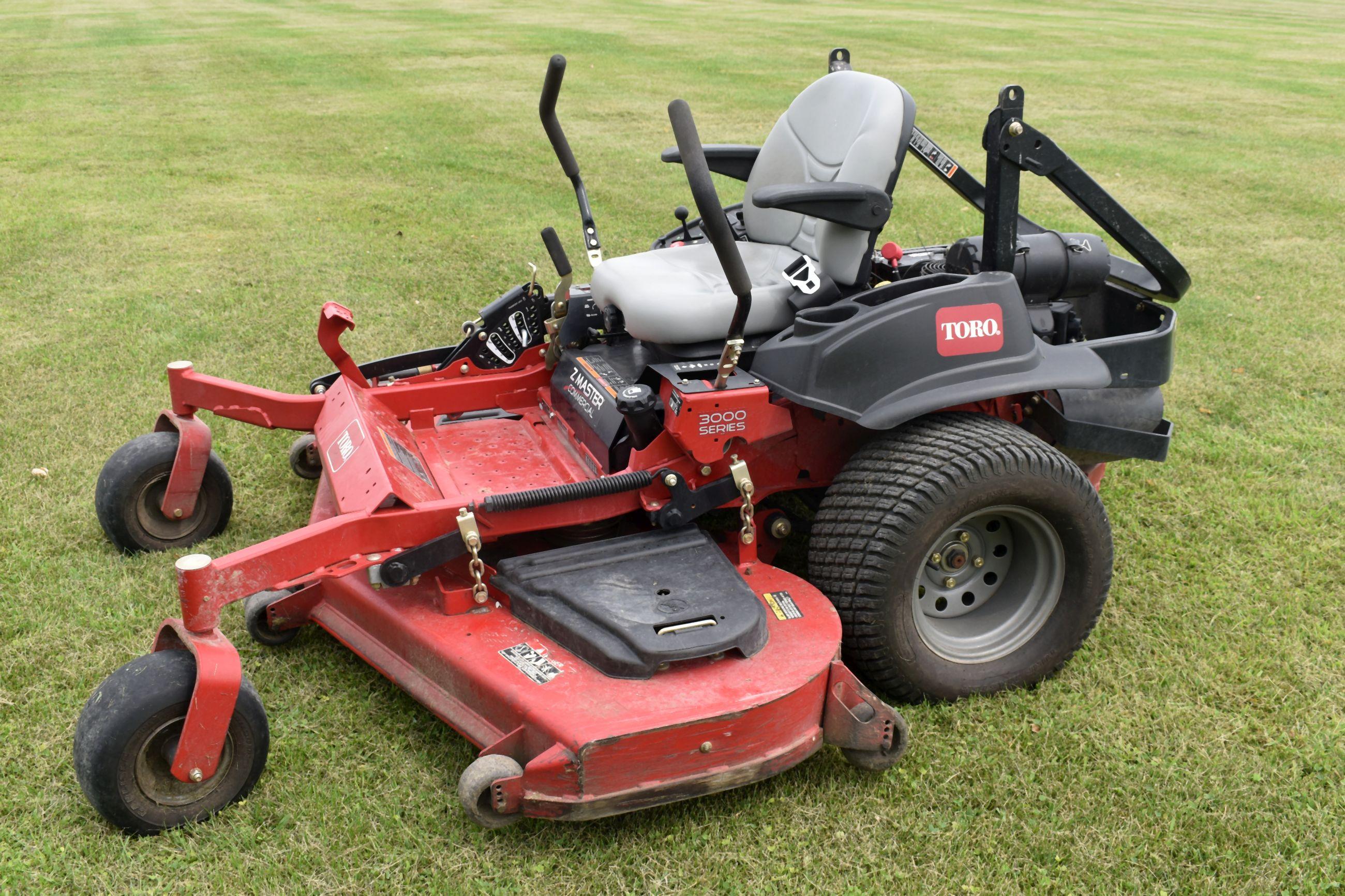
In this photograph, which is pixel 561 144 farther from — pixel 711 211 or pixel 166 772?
pixel 166 772

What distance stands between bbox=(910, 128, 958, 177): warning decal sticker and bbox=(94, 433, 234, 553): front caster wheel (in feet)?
8.78

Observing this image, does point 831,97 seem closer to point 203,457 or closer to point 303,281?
point 203,457

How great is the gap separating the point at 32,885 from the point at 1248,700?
127 inches

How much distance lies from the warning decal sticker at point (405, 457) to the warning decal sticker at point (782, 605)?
41.9 inches

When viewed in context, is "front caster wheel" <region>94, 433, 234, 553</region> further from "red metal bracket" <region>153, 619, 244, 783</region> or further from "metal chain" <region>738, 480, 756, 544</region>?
"metal chain" <region>738, 480, 756, 544</region>

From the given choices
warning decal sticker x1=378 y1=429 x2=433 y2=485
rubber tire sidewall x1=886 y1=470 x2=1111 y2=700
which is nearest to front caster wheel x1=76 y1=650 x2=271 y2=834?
warning decal sticker x1=378 y1=429 x2=433 y2=485

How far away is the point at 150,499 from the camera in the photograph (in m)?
3.97

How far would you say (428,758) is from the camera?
10.2 feet

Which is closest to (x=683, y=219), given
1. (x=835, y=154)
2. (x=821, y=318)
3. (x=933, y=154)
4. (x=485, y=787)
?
(x=835, y=154)

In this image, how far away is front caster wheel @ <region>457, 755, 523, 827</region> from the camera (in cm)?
272

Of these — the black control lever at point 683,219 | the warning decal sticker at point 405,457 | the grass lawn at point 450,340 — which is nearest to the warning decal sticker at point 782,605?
the grass lawn at point 450,340

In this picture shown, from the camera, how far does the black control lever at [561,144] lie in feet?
13.4

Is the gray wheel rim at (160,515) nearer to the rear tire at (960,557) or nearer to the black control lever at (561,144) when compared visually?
the black control lever at (561,144)

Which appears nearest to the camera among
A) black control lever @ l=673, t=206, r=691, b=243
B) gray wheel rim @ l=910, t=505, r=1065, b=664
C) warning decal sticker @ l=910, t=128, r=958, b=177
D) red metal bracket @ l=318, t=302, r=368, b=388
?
gray wheel rim @ l=910, t=505, r=1065, b=664
